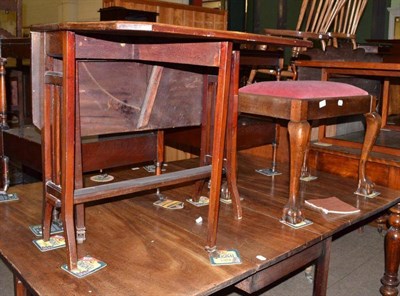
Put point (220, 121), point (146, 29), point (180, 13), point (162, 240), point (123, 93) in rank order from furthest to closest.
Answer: point (180, 13), point (123, 93), point (162, 240), point (220, 121), point (146, 29)

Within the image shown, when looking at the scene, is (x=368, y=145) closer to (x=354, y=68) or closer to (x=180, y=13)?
(x=354, y=68)

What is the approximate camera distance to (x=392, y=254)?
6.59 ft

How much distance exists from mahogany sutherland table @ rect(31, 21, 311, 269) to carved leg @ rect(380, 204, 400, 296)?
715mm

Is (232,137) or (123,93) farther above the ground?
(123,93)

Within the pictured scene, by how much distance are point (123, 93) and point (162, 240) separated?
65 cm

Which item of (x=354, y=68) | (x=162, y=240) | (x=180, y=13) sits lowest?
(x=162, y=240)

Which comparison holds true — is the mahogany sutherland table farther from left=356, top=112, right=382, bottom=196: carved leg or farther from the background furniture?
the background furniture

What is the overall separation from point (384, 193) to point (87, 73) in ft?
5.01

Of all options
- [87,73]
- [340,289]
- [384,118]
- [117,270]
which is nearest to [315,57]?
[384,118]

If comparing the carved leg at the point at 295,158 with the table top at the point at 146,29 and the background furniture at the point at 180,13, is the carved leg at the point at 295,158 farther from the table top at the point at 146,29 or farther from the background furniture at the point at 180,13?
the background furniture at the point at 180,13

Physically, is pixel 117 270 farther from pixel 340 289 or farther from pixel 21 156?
pixel 21 156

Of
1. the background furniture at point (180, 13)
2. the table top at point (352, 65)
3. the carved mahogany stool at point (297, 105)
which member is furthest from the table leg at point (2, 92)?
the background furniture at point (180, 13)

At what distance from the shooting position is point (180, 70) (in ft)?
6.88

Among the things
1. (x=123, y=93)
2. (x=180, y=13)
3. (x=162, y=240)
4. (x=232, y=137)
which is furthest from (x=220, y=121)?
(x=180, y=13)
